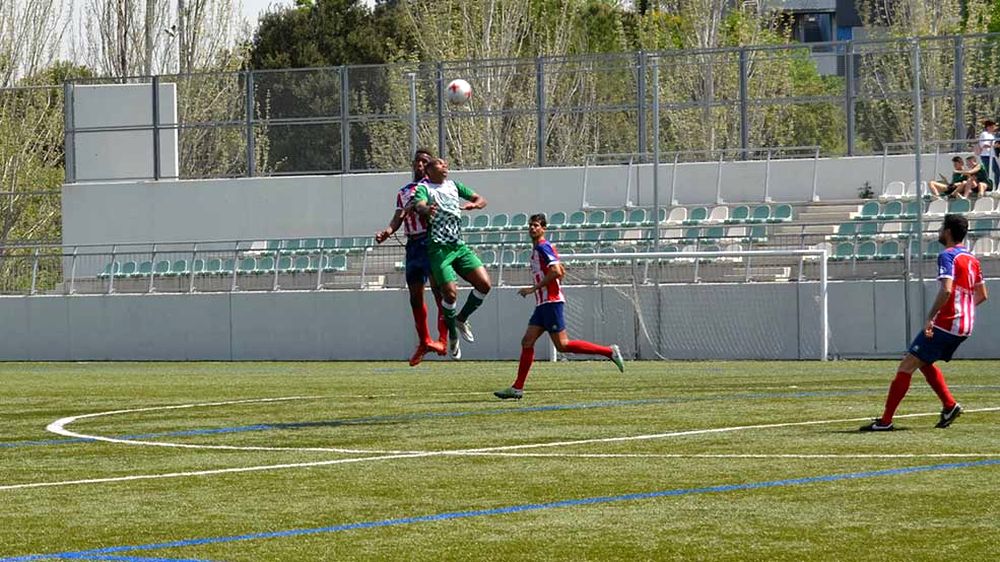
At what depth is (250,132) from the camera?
41312 mm

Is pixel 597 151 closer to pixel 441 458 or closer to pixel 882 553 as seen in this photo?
pixel 441 458

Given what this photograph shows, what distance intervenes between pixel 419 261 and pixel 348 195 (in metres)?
23.3

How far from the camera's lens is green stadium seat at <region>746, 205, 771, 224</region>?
34969 mm

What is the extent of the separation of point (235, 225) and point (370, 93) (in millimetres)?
4340

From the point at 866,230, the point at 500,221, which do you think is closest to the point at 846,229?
the point at 866,230

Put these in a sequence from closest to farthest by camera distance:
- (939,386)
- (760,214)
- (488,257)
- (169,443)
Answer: (939,386) → (169,443) → (488,257) → (760,214)

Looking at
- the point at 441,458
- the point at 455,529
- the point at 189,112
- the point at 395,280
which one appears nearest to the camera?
the point at 455,529

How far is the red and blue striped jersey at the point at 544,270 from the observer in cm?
1722

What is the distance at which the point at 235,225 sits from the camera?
41.3m

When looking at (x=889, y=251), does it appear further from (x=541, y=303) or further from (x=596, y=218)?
(x=541, y=303)

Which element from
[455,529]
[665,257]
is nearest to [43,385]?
[665,257]

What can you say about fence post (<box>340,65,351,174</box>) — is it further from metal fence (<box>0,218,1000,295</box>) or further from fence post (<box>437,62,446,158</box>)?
metal fence (<box>0,218,1000,295</box>)

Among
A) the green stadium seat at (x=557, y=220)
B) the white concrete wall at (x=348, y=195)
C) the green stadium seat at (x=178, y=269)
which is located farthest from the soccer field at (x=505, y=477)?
the white concrete wall at (x=348, y=195)

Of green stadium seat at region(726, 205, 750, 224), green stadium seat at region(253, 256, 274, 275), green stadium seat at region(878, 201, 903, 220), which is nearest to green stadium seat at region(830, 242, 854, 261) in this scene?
green stadium seat at region(878, 201, 903, 220)
